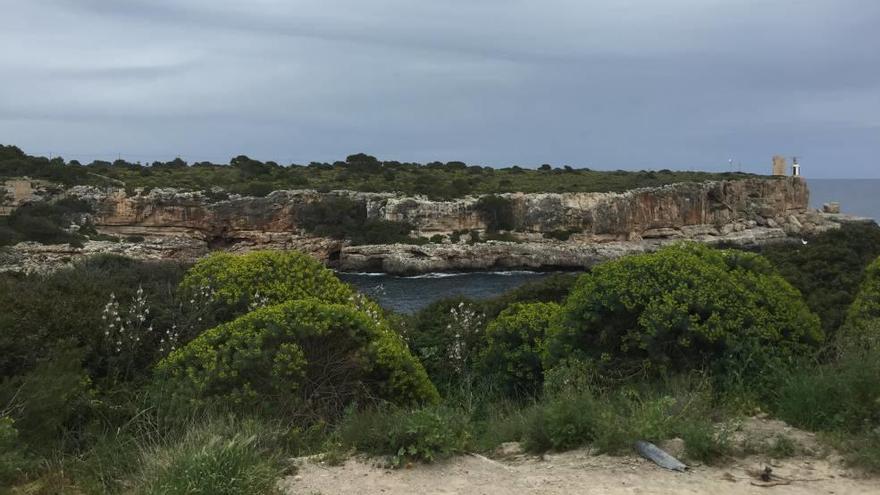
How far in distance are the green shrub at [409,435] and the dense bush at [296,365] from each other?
106 centimetres

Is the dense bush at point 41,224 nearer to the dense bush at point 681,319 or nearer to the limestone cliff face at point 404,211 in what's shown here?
the limestone cliff face at point 404,211

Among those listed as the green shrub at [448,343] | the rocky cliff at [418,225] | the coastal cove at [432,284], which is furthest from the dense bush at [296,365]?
the rocky cliff at [418,225]

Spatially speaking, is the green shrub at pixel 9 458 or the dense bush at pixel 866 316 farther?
the dense bush at pixel 866 316

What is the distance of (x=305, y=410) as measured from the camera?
671 cm

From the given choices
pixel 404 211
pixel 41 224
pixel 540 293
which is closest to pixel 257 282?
pixel 540 293

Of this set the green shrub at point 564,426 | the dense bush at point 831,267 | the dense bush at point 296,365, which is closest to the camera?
the green shrub at point 564,426

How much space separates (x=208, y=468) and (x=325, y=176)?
6798 centimetres

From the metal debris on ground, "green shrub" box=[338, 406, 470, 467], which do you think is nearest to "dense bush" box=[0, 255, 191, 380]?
"green shrub" box=[338, 406, 470, 467]

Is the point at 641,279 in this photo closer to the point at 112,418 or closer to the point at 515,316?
the point at 515,316

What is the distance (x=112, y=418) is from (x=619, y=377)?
5040 millimetres

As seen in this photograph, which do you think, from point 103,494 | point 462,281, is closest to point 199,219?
point 462,281

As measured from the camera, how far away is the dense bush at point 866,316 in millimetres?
7129

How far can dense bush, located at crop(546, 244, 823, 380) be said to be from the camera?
24.0ft

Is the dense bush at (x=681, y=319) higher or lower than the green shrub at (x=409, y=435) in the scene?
higher
